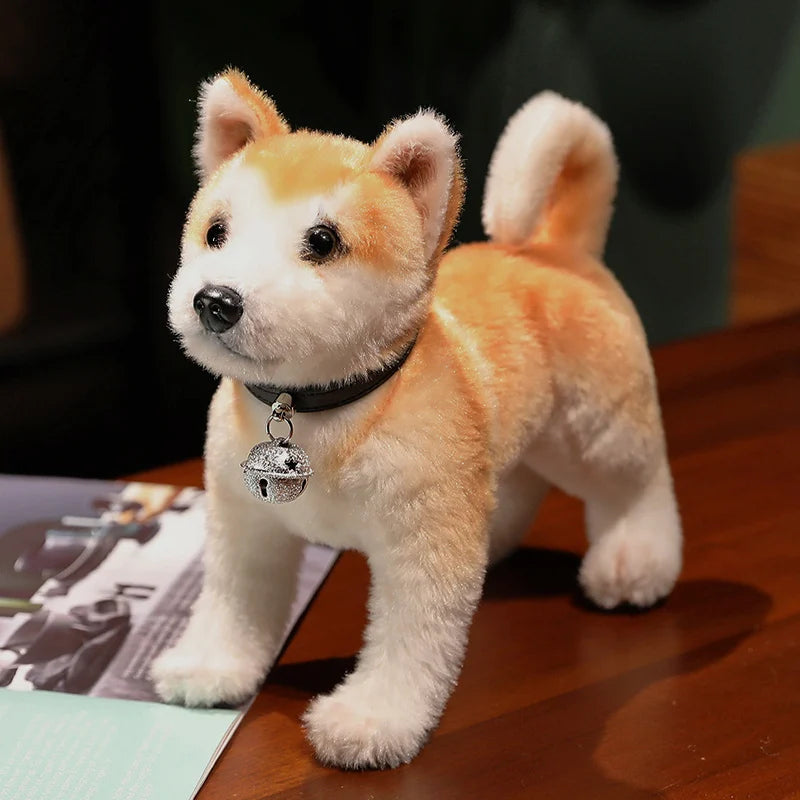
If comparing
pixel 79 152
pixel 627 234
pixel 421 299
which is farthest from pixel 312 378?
pixel 627 234

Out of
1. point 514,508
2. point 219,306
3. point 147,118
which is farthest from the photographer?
point 147,118

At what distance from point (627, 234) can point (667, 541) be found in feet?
2.29

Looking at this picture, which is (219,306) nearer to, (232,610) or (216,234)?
(216,234)

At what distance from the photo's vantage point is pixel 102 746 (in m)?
0.63

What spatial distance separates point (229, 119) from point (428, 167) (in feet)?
0.36

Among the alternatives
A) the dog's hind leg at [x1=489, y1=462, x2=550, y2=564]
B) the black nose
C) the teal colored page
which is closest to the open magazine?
the teal colored page

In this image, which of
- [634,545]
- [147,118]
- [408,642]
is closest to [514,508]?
[634,545]

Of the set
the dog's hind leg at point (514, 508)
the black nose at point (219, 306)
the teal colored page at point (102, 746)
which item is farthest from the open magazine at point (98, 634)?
the black nose at point (219, 306)

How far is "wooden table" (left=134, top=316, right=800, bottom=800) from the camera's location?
0.63 meters

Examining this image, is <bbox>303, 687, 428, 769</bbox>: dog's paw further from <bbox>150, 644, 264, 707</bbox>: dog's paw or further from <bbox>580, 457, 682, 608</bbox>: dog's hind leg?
<bbox>580, 457, 682, 608</bbox>: dog's hind leg

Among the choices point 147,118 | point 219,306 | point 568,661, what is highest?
point 219,306

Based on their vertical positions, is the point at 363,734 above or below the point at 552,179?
below

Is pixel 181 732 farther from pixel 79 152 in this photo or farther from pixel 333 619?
pixel 79 152

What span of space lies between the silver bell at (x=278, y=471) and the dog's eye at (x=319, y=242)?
0.10 meters
